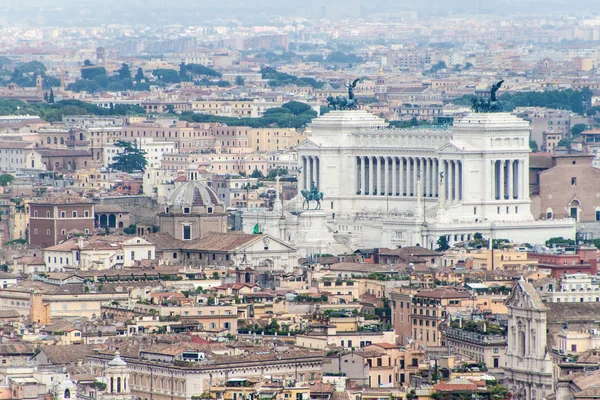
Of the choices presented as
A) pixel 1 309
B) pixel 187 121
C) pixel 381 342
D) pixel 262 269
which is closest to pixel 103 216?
pixel 262 269

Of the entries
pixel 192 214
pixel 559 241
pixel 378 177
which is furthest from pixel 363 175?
pixel 192 214

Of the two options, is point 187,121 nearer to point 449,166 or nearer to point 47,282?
point 449,166

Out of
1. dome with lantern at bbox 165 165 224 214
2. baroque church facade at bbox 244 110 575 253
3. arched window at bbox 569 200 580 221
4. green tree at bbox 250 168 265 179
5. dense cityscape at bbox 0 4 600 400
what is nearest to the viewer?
dense cityscape at bbox 0 4 600 400

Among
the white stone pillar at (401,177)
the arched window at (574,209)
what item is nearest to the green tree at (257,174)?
the white stone pillar at (401,177)

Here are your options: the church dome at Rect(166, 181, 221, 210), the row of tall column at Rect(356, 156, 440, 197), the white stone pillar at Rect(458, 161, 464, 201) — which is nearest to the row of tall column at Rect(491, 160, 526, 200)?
the white stone pillar at Rect(458, 161, 464, 201)

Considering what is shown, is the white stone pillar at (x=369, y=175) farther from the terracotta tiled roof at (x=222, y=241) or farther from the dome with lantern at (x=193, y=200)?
the terracotta tiled roof at (x=222, y=241)

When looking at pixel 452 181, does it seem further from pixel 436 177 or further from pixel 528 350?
pixel 528 350

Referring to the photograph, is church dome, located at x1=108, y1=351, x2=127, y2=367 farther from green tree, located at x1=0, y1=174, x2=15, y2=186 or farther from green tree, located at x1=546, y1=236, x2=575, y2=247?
green tree, located at x1=0, y1=174, x2=15, y2=186
